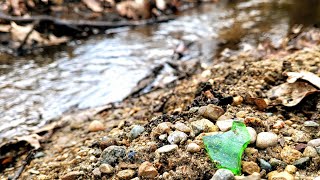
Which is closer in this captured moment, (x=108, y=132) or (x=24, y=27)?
(x=108, y=132)

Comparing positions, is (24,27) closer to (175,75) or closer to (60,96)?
(60,96)

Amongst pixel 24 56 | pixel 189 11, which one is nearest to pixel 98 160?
pixel 24 56

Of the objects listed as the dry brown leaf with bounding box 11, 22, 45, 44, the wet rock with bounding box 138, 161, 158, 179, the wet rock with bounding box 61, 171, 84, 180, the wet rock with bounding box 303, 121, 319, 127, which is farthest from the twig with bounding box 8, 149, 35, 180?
the dry brown leaf with bounding box 11, 22, 45, 44

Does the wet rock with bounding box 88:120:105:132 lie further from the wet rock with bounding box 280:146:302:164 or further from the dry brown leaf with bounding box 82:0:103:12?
the dry brown leaf with bounding box 82:0:103:12

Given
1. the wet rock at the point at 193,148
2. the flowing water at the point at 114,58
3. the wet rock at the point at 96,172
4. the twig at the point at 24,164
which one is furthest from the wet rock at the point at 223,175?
the flowing water at the point at 114,58

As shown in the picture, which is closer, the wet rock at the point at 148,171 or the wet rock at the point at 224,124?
the wet rock at the point at 148,171

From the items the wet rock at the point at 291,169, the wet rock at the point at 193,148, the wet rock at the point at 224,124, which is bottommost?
the wet rock at the point at 291,169

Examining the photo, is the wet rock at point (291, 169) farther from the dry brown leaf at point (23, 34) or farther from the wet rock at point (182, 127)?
the dry brown leaf at point (23, 34)
